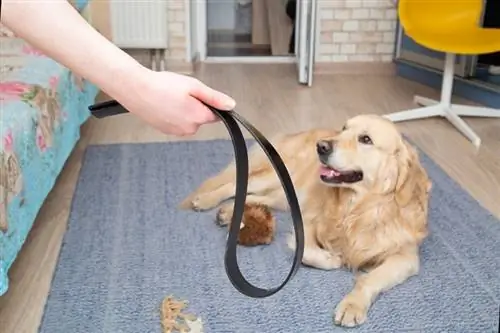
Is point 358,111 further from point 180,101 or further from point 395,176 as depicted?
point 180,101

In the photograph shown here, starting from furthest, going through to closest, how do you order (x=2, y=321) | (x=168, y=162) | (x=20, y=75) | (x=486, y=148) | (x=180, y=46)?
(x=180, y=46), (x=486, y=148), (x=168, y=162), (x=20, y=75), (x=2, y=321)

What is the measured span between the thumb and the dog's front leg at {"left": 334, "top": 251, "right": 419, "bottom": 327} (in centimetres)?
108

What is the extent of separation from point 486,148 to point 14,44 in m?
2.03

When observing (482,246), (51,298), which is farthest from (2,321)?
(482,246)

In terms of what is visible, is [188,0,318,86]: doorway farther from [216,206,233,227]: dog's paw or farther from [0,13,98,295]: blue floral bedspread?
[216,206,233,227]: dog's paw

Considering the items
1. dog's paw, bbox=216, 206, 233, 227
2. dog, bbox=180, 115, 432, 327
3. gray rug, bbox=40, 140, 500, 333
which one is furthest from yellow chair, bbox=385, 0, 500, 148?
dog's paw, bbox=216, 206, 233, 227

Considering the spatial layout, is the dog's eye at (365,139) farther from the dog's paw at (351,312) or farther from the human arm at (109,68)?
the human arm at (109,68)

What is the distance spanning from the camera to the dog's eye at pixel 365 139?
1.84m

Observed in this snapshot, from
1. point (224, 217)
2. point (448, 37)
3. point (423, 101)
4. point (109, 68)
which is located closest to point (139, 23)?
point (423, 101)

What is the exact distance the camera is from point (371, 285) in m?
1.75

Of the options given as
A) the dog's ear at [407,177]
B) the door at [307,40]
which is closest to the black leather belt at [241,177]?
the dog's ear at [407,177]

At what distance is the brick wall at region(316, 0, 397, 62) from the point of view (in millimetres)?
4289

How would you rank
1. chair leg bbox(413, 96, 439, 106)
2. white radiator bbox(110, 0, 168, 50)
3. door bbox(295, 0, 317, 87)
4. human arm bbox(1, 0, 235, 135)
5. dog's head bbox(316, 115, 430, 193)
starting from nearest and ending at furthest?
1. human arm bbox(1, 0, 235, 135)
2. dog's head bbox(316, 115, 430, 193)
3. chair leg bbox(413, 96, 439, 106)
4. door bbox(295, 0, 317, 87)
5. white radiator bbox(110, 0, 168, 50)

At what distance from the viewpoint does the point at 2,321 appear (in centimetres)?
165
